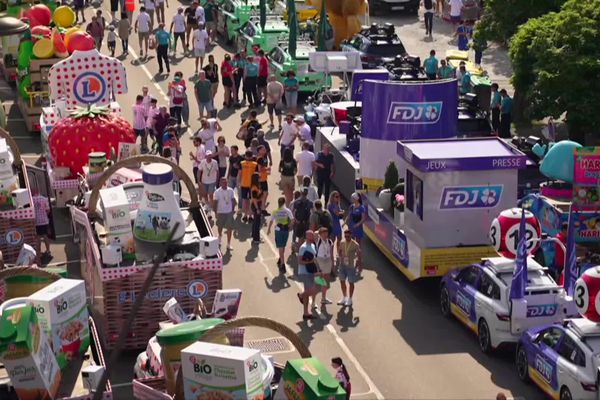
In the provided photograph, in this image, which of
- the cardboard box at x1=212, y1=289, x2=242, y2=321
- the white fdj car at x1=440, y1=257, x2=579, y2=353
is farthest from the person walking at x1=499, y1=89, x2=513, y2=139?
the cardboard box at x1=212, y1=289, x2=242, y2=321

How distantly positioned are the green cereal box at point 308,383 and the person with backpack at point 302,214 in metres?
9.28

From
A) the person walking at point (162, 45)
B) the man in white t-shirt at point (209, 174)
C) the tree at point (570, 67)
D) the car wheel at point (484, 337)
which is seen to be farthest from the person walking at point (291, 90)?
the car wheel at point (484, 337)

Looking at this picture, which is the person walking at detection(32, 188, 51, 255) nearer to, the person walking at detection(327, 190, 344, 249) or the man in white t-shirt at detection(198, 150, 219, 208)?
the man in white t-shirt at detection(198, 150, 219, 208)

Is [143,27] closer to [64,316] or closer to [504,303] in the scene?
[504,303]

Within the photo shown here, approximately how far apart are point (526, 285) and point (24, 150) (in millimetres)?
16222

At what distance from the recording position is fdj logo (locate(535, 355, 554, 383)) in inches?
743

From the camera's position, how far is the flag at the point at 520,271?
20.1m

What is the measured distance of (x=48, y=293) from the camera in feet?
57.2

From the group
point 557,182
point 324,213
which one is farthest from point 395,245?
point 557,182

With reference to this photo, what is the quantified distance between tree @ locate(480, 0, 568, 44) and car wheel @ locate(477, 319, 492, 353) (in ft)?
46.6

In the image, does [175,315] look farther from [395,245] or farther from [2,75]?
[2,75]

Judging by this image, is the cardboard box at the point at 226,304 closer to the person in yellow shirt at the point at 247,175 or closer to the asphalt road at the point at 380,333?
the asphalt road at the point at 380,333

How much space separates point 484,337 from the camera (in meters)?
20.9

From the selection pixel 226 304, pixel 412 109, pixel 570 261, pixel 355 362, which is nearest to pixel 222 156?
pixel 412 109
